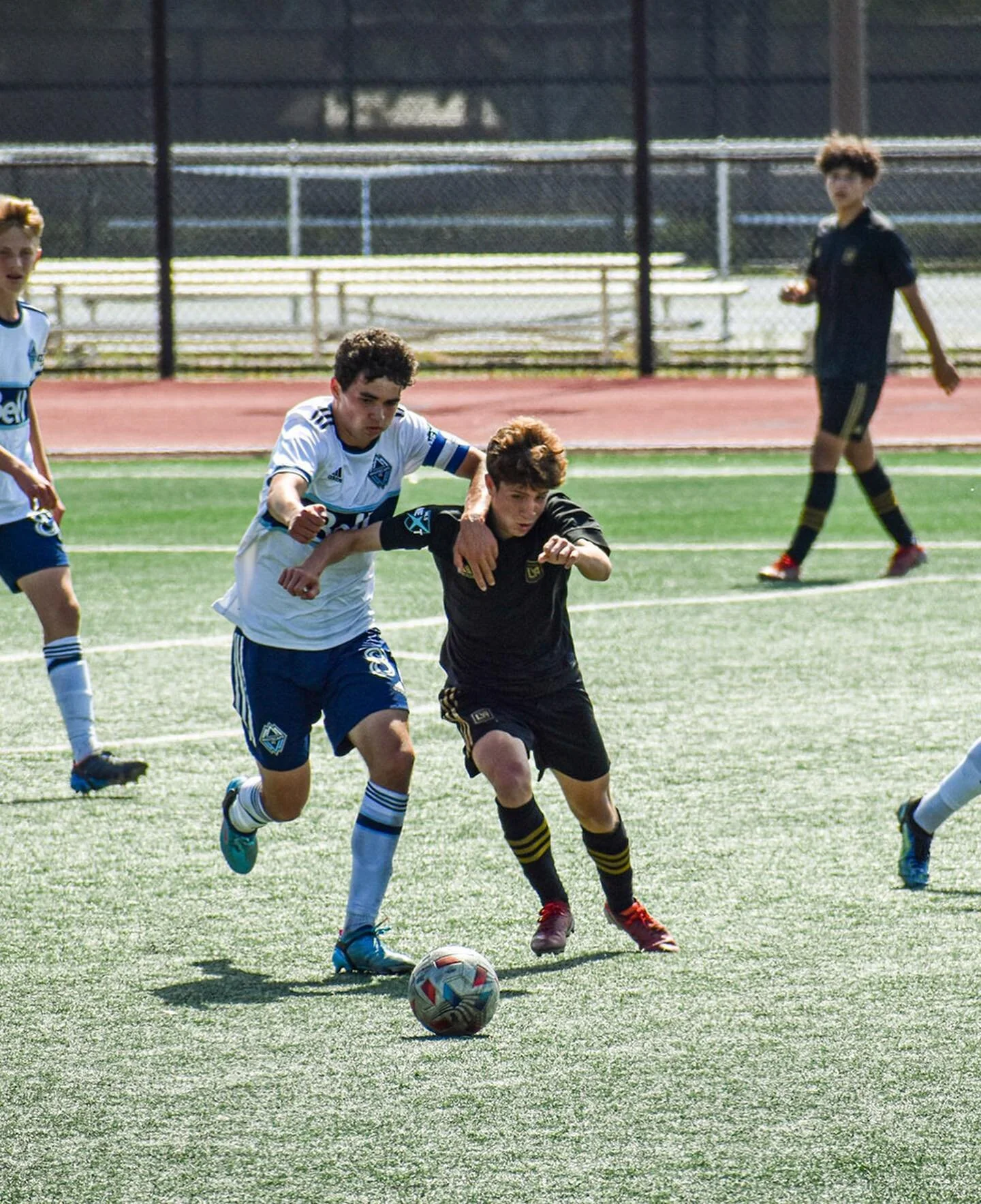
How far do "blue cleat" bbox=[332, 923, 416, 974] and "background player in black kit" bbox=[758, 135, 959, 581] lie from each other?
6128 mm

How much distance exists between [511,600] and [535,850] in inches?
26.6

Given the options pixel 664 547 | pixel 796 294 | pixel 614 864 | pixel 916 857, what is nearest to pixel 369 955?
pixel 614 864

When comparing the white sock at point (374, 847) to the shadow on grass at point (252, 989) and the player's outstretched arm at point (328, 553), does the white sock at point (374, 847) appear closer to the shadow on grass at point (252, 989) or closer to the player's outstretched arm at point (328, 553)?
the shadow on grass at point (252, 989)

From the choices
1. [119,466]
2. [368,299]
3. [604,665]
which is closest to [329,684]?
[604,665]

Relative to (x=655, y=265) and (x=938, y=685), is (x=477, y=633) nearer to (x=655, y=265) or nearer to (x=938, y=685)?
(x=938, y=685)

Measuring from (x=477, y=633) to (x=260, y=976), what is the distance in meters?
1.08

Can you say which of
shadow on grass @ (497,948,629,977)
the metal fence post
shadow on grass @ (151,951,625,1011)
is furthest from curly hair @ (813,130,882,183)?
the metal fence post

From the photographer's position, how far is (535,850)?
217 inches

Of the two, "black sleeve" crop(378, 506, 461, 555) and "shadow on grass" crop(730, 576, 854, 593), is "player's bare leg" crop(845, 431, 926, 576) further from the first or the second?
"black sleeve" crop(378, 506, 461, 555)

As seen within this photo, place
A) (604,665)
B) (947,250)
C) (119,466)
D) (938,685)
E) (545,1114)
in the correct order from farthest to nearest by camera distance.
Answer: (947,250)
(119,466)
(604,665)
(938,685)
(545,1114)

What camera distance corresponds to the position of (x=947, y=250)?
27.0 meters

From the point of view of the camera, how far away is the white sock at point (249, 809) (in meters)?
5.93

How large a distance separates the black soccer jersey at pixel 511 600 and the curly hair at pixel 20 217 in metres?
2.31

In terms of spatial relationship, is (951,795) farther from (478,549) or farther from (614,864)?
(478,549)
